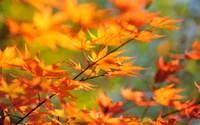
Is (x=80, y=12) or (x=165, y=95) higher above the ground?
(x=80, y=12)

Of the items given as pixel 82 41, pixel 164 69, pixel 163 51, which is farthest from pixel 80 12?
pixel 163 51

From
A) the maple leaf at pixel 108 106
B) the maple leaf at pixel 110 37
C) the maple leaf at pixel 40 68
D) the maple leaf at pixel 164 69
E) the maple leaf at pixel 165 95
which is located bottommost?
the maple leaf at pixel 164 69

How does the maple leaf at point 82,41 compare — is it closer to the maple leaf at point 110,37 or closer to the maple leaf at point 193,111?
the maple leaf at point 110,37

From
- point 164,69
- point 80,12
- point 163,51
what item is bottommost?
point 163,51

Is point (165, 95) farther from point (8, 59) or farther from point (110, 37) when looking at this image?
point (8, 59)

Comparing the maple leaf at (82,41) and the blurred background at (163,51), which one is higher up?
the maple leaf at (82,41)

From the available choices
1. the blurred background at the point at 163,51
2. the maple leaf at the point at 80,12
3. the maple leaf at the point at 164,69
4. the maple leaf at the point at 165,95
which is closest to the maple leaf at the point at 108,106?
the maple leaf at the point at 165,95

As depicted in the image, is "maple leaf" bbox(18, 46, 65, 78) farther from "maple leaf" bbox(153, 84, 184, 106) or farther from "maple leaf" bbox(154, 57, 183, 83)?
"maple leaf" bbox(154, 57, 183, 83)

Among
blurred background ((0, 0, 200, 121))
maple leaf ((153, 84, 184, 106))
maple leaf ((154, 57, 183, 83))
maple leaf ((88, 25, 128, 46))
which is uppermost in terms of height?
maple leaf ((88, 25, 128, 46))

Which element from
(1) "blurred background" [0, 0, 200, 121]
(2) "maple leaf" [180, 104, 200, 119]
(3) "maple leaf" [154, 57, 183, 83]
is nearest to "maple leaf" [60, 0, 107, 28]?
(3) "maple leaf" [154, 57, 183, 83]

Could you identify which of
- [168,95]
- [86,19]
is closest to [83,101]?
[86,19]

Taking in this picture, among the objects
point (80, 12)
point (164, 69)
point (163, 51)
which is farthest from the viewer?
point (163, 51)

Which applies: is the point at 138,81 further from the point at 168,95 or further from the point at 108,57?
the point at 108,57

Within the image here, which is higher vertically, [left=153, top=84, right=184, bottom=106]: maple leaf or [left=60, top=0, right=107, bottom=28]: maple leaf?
[left=60, top=0, right=107, bottom=28]: maple leaf
